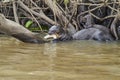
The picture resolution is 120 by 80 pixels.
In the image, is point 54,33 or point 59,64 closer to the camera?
point 59,64

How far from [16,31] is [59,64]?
2336mm

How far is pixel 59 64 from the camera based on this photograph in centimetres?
461

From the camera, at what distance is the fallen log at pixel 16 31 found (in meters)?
6.62

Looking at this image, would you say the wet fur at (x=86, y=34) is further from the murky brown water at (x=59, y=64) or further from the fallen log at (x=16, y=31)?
the murky brown water at (x=59, y=64)

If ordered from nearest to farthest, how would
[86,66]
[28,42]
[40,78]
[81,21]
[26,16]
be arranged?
[40,78]
[86,66]
[28,42]
[81,21]
[26,16]

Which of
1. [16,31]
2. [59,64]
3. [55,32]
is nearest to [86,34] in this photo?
[55,32]

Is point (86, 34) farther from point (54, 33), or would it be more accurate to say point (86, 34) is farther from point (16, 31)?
point (16, 31)

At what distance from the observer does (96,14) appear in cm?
957

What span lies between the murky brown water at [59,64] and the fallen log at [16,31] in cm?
60

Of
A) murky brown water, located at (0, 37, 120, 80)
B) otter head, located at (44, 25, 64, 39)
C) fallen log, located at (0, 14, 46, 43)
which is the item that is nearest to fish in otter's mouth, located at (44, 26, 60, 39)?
otter head, located at (44, 25, 64, 39)

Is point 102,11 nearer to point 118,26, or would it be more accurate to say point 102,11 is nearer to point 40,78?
point 118,26

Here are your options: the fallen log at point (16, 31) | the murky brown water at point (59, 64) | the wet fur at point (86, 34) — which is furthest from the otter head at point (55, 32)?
the murky brown water at point (59, 64)

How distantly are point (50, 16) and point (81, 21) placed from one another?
3.88ft

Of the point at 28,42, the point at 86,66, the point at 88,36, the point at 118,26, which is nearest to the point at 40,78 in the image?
the point at 86,66
